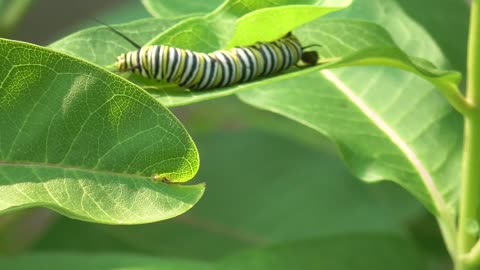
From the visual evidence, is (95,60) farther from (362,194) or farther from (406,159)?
(362,194)

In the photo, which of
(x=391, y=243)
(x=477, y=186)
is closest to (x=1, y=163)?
(x=477, y=186)

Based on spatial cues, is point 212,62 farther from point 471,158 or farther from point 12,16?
point 12,16

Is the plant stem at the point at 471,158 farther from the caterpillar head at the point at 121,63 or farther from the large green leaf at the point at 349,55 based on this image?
the caterpillar head at the point at 121,63

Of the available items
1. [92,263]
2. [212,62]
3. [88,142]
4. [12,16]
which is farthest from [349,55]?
[12,16]

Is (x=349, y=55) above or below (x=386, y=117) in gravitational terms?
above

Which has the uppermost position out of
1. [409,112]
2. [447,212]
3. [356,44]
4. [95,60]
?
[95,60]

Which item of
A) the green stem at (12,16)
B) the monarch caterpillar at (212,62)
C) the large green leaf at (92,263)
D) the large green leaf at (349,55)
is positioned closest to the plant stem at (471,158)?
the large green leaf at (349,55)
